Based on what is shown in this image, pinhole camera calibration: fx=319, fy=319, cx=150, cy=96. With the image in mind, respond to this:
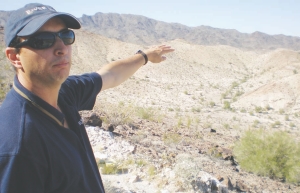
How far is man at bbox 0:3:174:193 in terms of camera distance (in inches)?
55.1

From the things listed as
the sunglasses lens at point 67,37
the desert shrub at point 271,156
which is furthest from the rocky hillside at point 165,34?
the sunglasses lens at point 67,37

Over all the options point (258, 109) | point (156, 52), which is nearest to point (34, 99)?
point (156, 52)

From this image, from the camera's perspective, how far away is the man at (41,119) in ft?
4.59

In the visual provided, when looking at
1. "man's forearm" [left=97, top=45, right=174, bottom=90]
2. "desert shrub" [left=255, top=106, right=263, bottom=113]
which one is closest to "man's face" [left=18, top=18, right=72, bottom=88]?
"man's forearm" [left=97, top=45, right=174, bottom=90]

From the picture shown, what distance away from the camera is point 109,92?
23938mm

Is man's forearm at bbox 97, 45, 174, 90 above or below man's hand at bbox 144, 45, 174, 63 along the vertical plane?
below

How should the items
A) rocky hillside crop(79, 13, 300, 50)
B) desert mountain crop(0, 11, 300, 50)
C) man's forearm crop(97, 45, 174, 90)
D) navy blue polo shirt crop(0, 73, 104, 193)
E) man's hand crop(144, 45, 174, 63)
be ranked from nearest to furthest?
navy blue polo shirt crop(0, 73, 104, 193) → man's forearm crop(97, 45, 174, 90) → man's hand crop(144, 45, 174, 63) → desert mountain crop(0, 11, 300, 50) → rocky hillside crop(79, 13, 300, 50)

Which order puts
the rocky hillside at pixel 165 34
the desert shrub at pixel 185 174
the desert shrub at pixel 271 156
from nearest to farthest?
the desert shrub at pixel 185 174 < the desert shrub at pixel 271 156 < the rocky hillside at pixel 165 34

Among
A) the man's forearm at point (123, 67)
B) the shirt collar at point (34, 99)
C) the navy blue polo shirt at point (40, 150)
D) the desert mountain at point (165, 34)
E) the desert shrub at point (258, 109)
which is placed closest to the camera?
the navy blue polo shirt at point (40, 150)

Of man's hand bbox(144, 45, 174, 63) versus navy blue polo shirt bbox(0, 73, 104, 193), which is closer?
navy blue polo shirt bbox(0, 73, 104, 193)

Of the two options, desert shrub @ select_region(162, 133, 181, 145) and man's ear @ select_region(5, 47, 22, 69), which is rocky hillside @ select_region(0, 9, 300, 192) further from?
man's ear @ select_region(5, 47, 22, 69)

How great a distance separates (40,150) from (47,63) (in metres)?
0.49

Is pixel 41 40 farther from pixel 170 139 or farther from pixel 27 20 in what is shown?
pixel 170 139

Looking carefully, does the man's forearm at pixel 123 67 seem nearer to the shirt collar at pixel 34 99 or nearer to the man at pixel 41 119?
the man at pixel 41 119
